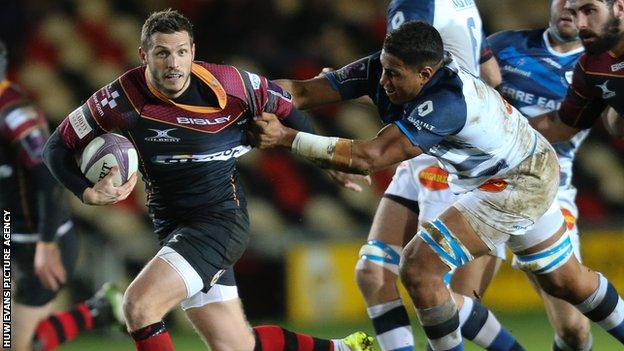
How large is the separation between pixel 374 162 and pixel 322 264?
16.1 ft

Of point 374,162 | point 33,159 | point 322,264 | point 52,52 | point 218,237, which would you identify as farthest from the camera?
point 52,52

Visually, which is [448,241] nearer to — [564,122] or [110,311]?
[564,122]

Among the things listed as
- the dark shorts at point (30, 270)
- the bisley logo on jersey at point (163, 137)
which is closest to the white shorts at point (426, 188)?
the bisley logo on jersey at point (163, 137)

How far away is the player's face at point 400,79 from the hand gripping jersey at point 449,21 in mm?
904

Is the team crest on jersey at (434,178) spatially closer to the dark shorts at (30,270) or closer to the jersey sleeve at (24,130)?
the jersey sleeve at (24,130)

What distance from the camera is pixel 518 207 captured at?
5.50 metres

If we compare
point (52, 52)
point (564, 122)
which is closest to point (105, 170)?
point (564, 122)

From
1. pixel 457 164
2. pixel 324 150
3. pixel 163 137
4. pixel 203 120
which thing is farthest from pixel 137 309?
pixel 457 164

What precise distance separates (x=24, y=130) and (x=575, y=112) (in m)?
3.16

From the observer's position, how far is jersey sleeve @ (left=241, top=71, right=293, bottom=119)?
221 inches

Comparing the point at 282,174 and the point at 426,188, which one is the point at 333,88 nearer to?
the point at 426,188

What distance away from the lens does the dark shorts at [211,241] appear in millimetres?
5434

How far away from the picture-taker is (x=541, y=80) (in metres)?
6.83

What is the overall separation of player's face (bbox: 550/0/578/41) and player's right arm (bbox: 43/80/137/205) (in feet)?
8.86
